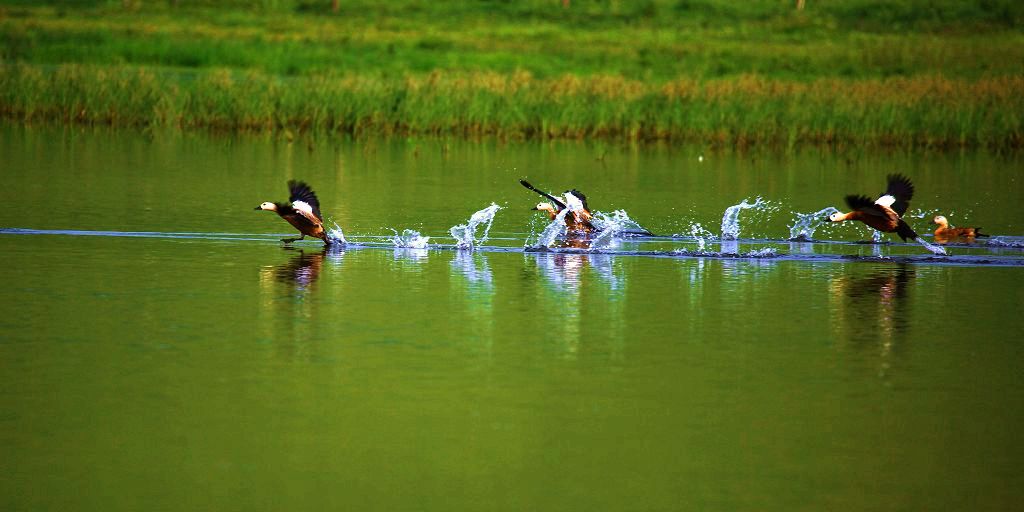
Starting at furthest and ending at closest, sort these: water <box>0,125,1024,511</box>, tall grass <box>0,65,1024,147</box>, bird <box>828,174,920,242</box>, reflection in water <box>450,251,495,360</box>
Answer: tall grass <box>0,65,1024,147</box> → bird <box>828,174,920,242</box> → reflection in water <box>450,251,495,360</box> → water <box>0,125,1024,511</box>

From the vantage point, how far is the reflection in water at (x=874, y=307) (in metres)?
11.1

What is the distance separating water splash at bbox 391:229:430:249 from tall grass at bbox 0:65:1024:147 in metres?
16.3

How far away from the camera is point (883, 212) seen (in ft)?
50.3

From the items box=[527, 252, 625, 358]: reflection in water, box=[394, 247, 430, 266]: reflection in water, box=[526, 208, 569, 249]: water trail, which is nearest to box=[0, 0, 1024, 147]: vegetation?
box=[526, 208, 569, 249]: water trail

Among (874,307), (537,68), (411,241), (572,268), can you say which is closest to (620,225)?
(411,241)

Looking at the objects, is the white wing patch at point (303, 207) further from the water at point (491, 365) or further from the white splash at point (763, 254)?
the white splash at point (763, 254)

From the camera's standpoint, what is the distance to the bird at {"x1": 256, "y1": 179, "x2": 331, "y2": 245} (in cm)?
1534

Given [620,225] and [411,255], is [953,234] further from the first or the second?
[411,255]

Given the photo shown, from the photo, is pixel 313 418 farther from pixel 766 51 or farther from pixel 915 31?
pixel 915 31

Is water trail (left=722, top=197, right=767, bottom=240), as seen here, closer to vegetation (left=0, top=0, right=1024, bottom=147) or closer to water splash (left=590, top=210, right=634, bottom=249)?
water splash (left=590, top=210, right=634, bottom=249)

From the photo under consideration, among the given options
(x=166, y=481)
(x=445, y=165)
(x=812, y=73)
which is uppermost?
(x=812, y=73)

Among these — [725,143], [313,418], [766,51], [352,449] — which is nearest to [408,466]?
[352,449]

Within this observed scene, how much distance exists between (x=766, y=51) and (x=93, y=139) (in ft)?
111

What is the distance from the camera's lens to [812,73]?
173 feet
